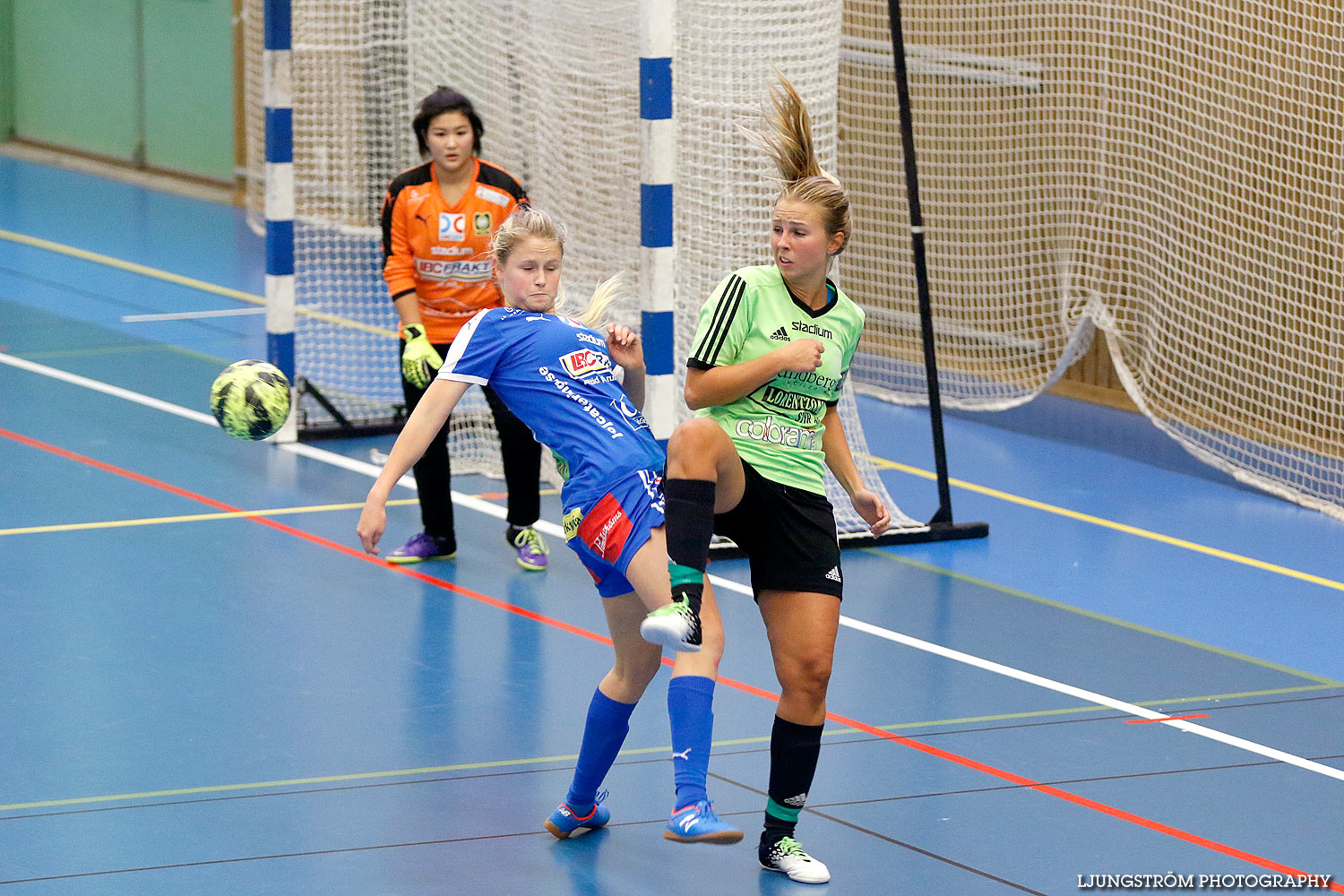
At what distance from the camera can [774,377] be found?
4.91 metres

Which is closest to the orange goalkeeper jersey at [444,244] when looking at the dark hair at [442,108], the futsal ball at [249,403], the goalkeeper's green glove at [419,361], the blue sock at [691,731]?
the dark hair at [442,108]

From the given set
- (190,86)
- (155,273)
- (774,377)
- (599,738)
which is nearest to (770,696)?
(599,738)

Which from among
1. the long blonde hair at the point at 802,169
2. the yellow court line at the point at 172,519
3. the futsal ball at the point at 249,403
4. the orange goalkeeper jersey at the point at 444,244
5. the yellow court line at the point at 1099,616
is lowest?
the yellow court line at the point at 1099,616

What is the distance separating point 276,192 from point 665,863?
19.8 feet

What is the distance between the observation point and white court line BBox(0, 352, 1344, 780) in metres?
6.22

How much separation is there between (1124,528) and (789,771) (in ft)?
15.7

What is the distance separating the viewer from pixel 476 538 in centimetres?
878

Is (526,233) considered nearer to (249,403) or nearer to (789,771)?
(789,771)

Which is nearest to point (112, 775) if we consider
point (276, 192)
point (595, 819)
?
point (595, 819)

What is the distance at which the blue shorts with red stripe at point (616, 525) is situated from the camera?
194 inches

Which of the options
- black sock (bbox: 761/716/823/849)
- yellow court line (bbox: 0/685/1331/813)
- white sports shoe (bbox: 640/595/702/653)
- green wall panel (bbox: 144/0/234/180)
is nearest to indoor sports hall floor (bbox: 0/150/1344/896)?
yellow court line (bbox: 0/685/1331/813)

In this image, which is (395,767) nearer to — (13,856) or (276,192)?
(13,856)

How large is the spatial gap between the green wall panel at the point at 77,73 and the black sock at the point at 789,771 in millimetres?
18694

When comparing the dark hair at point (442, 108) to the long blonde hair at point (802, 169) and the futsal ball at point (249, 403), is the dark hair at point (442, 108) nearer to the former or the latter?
the futsal ball at point (249, 403)
